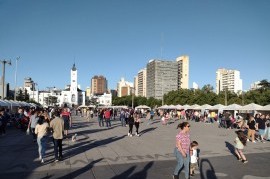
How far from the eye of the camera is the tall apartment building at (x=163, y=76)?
181625 millimetres

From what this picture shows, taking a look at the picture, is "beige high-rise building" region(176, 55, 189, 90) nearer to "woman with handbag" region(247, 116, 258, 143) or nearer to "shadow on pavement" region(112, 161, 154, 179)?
"woman with handbag" region(247, 116, 258, 143)

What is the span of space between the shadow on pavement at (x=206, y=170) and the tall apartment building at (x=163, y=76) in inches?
6661

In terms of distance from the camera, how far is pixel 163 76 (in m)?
182

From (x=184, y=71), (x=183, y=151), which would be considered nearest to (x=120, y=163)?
(x=183, y=151)

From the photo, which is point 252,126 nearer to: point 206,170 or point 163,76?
point 206,170

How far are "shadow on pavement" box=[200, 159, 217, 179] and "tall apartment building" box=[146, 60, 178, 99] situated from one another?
169178mm

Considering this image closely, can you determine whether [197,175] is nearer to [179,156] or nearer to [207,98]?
[179,156]

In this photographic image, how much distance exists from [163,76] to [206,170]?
17379 cm

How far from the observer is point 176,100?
295 feet

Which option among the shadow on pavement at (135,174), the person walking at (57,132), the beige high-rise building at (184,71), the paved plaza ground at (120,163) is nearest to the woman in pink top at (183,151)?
the paved plaza ground at (120,163)

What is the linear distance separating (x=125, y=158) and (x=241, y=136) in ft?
14.3

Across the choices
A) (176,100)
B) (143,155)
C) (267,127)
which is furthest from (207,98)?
Result: (143,155)

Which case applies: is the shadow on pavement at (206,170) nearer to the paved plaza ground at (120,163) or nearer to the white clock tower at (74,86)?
the paved plaza ground at (120,163)

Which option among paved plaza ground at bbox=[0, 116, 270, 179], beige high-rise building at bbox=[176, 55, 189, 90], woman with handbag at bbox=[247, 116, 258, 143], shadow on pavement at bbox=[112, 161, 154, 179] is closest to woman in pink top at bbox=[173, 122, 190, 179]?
paved plaza ground at bbox=[0, 116, 270, 179]
